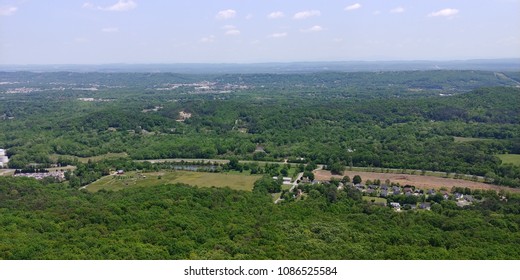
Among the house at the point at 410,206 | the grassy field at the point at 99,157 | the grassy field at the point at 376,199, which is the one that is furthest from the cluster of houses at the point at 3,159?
the house at the point at 410,206

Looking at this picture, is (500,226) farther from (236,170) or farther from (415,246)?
(236,170)

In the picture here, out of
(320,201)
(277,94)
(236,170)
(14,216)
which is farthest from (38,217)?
(277,94)

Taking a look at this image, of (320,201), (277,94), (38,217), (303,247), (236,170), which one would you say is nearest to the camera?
(303,247)

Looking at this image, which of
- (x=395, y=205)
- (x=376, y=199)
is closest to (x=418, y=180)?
(x=376, y=199)

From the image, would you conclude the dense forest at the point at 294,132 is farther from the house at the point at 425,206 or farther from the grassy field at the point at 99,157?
the house at the point at 425,206

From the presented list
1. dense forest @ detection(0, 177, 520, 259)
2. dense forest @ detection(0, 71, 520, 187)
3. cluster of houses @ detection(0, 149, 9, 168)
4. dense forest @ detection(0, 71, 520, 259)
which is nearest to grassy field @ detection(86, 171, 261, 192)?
dense forest @ detection(0, 71, 520, 259)

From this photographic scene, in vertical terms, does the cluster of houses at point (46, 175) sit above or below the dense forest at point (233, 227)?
below

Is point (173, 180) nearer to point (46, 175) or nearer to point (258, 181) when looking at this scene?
point (258, 181)
